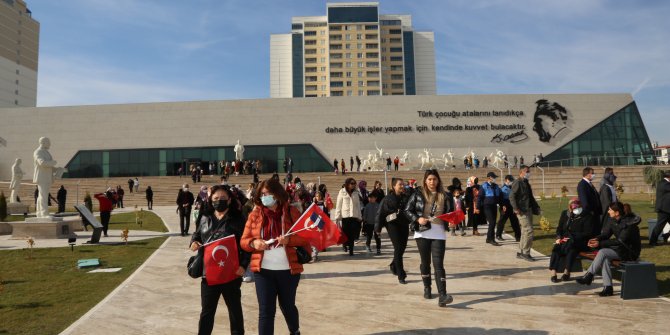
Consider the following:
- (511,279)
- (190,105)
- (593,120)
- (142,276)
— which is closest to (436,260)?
(511,279)

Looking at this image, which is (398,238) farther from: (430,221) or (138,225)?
(138,225)

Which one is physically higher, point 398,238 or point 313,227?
point 313,227

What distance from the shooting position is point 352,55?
95.6 m

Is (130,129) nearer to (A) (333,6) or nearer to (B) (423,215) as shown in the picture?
(B) (423,215)

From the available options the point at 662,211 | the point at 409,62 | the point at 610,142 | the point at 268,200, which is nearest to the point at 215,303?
the point at 268,200

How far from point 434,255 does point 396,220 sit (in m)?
1.48

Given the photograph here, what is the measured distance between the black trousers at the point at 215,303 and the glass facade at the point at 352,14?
96896 mm

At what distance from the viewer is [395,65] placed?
330 ft

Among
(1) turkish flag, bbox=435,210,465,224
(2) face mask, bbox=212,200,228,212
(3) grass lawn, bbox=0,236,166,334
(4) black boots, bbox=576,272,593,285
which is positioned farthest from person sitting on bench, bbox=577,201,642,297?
(3) grass lawn, bbox=0,236,166,334

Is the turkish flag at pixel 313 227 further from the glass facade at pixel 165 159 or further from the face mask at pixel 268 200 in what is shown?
the glass facade at pixel 165 159

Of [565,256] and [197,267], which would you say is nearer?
[197,267]

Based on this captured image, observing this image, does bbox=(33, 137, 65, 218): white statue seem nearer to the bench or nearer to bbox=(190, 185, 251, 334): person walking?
bbox=(190, 185, 251, 334): person walking

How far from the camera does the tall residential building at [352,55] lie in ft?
313

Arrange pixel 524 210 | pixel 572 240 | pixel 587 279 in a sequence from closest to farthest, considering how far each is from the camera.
Answer: pixel 587 279 < pixel 572 240 < pixel 524 210
